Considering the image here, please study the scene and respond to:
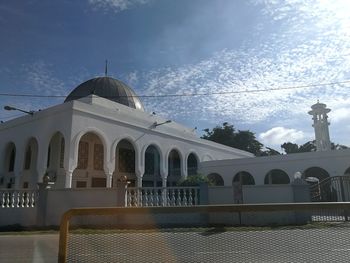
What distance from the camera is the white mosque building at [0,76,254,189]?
2227 cm

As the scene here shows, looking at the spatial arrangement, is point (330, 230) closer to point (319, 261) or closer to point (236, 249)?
point (319, 261)

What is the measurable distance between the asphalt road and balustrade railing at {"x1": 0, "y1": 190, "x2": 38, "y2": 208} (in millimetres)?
12225

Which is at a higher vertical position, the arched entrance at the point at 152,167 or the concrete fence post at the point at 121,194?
the arched entrance at the point at 152,167

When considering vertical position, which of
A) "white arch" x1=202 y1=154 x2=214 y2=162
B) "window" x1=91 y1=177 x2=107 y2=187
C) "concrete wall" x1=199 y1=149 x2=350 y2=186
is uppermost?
"white arch" x1=202 y1=154 x2=214 y2=162

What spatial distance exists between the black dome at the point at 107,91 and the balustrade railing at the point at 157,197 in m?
17.5

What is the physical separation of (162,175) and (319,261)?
2524cm

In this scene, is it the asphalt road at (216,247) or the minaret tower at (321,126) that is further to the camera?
the minaret tower at (321,126)

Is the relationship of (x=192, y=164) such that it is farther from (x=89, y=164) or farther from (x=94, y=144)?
(x=89, y=164)

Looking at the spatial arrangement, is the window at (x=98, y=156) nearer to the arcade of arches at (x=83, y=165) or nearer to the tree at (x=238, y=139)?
the arcade of arches at (x=83, y=165)

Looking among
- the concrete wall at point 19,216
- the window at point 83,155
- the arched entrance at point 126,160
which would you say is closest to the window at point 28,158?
the window at point 83,155

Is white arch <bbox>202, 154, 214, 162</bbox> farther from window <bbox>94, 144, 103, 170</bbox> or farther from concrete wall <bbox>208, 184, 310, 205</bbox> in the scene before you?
concrete wall <bbox>208, 184, 310, 205</bbox>

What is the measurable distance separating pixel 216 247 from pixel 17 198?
43.0 ft

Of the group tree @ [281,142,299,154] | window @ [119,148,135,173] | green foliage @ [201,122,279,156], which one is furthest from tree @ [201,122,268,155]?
window @ [119,148,135,173]

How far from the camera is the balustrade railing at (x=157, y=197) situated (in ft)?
46.4
